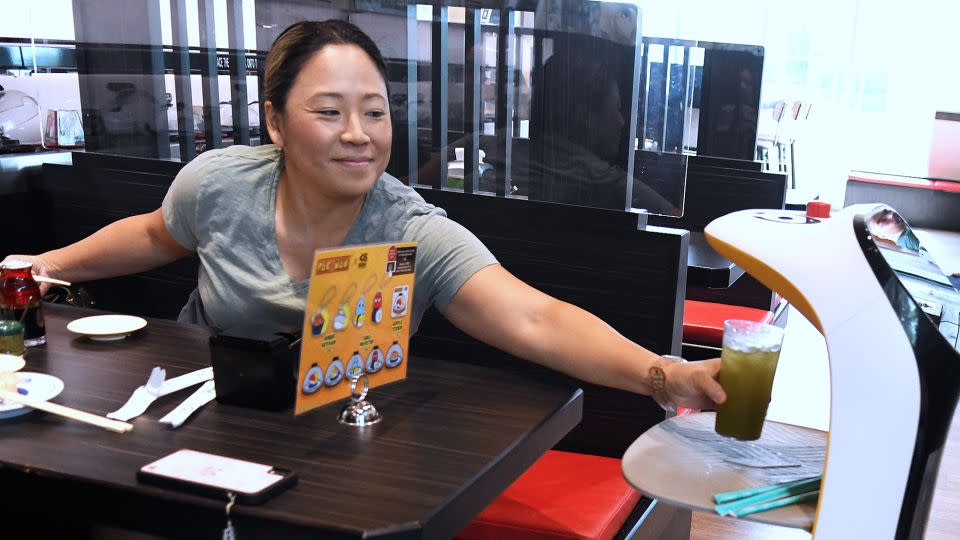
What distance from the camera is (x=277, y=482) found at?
3.68 ft

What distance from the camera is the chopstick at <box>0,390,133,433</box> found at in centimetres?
130

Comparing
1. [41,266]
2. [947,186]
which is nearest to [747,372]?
[41,266]

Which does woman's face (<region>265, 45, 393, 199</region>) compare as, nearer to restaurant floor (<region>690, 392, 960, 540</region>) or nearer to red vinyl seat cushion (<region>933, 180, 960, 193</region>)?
restaurant floor (<region>690, 392, 960, 540</region>)

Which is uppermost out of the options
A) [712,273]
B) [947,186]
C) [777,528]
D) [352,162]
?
[352,162]

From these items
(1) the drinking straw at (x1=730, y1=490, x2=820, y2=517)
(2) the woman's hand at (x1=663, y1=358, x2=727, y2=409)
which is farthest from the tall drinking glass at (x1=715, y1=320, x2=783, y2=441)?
(1) the drinking straw at (x1=730, y1=490, x2=820, y2=517)

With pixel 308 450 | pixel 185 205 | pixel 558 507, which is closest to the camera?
pixel 308 450

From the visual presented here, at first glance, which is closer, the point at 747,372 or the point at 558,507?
the point at 747,372

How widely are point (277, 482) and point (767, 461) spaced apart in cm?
67

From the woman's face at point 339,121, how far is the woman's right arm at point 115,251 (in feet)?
1.82

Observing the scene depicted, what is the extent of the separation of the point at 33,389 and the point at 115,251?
0.73 m

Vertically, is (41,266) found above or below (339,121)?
below

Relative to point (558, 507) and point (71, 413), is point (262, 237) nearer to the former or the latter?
point (71, 413)

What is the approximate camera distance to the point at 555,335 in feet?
5.29

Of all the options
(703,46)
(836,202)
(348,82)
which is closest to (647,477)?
(348,82)
